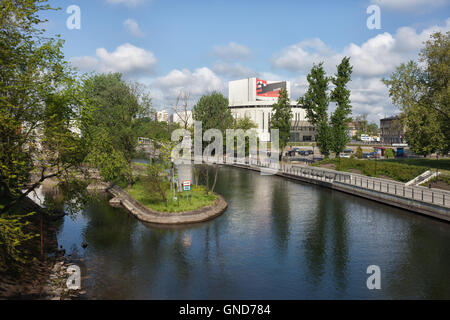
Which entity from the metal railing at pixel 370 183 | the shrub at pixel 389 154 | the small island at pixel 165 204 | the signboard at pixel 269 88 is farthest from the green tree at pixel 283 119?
the signboard at pixel 269 88

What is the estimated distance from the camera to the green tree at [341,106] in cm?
6975

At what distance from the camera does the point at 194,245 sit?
28.5 metres

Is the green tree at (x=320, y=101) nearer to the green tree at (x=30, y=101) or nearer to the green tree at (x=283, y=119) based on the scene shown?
the green tree at (x=283, y=119)

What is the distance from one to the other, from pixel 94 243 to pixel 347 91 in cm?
6037

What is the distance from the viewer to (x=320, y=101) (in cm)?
7400

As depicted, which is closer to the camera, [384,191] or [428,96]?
[384,191]

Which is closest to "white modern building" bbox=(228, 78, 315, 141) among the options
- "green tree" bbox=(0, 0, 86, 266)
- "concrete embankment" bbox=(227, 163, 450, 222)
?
"concrete embankment" bbox=(227, 163, 450, 222)

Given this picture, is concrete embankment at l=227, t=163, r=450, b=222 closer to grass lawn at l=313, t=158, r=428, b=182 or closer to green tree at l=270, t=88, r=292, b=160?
grass lawn at l=313, t=158, r=428, b=182

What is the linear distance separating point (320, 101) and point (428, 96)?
2164cm

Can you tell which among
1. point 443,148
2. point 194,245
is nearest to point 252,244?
point 194,245

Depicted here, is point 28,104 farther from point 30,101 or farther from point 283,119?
point 283,119

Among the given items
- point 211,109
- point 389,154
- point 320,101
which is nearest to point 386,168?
point 320,101

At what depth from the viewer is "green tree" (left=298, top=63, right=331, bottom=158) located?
7300 centimetres

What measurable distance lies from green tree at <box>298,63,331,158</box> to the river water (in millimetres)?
32639
